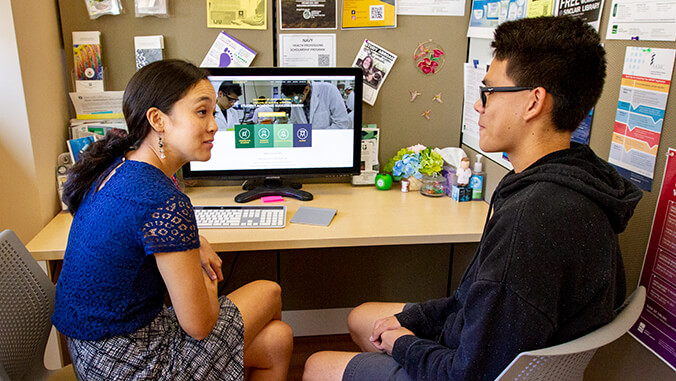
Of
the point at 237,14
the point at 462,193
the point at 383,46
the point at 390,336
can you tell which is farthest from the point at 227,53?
the point at 390,336

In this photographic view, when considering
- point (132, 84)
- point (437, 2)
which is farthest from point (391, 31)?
point (132, 84)

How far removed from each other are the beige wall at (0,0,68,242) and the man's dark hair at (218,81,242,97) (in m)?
0.63

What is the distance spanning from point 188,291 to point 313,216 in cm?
78

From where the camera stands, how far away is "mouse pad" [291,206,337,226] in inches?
75.9

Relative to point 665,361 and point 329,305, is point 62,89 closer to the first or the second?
point 329,305

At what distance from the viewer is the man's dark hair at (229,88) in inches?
82.1

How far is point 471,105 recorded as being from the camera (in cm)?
228

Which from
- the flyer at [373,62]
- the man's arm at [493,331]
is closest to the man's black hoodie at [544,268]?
the man's arm at [493,331]

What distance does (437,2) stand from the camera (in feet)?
7.39

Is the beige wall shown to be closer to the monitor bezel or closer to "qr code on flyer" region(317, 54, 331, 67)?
the monitor bezel

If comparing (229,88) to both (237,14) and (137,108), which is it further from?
(137,108)

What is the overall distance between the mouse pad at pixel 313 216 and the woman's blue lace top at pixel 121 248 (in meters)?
0.68

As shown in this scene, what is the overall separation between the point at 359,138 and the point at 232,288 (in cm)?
91

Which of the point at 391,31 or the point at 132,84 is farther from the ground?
the point at 391,31
